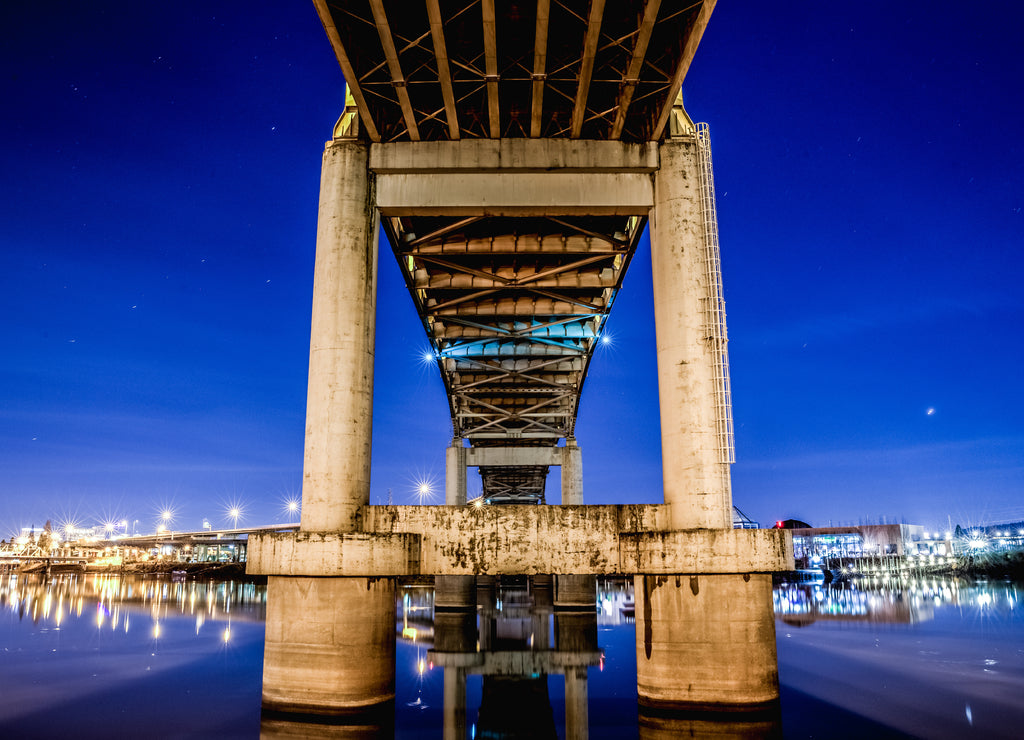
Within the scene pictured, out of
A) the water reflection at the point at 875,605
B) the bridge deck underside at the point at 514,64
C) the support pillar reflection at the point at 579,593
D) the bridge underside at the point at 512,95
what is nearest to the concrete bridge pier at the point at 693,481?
the bridge underside at the point at 512,95

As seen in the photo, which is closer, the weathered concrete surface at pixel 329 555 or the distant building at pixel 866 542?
the weathered concrete surface at pixel 329 555

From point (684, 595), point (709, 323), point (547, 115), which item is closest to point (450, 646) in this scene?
point (684, 595)

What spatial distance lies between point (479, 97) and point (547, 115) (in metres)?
2.04

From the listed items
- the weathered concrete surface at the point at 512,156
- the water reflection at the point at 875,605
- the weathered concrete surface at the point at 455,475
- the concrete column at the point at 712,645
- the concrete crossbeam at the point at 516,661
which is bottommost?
the water reflection at the point at 875,605

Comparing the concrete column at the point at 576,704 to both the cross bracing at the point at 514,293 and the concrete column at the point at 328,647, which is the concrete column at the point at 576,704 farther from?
the cross bracing at the point at 514,293

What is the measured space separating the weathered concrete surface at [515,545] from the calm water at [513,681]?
3.65 m

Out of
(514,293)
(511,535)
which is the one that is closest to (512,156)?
(511,535)

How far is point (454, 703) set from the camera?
2111 cm

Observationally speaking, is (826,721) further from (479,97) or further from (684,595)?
(479,97)

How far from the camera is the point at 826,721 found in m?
18.4

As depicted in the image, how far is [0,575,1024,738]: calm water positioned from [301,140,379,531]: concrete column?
5.56m

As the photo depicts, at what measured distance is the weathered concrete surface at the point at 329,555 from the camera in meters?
15.7

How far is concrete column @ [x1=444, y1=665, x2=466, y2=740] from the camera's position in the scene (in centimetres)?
1780

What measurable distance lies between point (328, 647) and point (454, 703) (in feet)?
24.3
